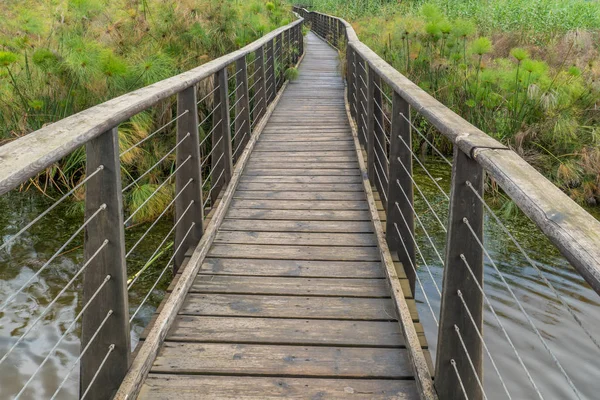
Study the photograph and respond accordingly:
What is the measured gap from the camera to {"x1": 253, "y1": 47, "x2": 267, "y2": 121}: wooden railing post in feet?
22.8

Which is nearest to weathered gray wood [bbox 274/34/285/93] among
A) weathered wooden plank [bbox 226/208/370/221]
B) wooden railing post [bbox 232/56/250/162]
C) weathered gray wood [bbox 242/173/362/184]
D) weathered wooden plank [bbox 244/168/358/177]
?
wooden railing post [bbox 232/56/250/162]

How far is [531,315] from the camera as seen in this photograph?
177 inches

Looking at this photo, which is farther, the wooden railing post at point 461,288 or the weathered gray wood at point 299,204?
the weathered gray wood at point 299,204

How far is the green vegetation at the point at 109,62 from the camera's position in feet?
18.3

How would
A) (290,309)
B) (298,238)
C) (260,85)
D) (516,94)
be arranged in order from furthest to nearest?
(260,85)
(516,94)
(298,238)
(290,309)

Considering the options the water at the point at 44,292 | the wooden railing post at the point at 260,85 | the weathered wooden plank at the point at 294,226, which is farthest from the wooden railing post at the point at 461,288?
the wooden railing post at the point at 260,85

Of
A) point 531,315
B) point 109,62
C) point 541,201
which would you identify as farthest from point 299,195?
point 541,201

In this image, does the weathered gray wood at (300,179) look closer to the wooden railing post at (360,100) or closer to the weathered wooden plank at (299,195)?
the weathered wooden plank at (299,195)

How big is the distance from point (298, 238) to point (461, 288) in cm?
186

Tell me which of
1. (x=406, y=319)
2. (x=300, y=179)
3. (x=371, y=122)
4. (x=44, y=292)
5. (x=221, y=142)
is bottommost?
(x=44, y=292)

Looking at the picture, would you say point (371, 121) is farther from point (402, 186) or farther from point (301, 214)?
point (402, 186)

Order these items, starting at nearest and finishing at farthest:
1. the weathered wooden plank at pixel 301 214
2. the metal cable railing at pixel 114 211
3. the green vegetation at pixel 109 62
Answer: the metal cable railing at pixel 114 211, the weathered wooden plank at pixel 301 214, the green vegetation at pixel 109 62

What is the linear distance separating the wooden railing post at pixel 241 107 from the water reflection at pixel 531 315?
1.94 meters

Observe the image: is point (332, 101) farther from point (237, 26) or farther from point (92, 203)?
point (92, 203)
